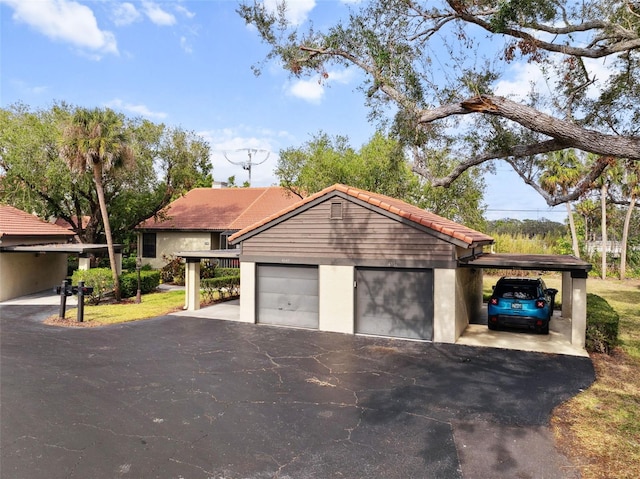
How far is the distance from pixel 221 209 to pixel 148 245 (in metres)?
5.87

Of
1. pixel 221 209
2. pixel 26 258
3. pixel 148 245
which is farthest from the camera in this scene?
pixel 221 209

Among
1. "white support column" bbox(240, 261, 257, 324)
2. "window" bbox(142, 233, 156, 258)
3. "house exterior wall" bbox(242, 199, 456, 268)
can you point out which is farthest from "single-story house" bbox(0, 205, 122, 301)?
"house exterior wall" bbox(242, 199, 456, 268)

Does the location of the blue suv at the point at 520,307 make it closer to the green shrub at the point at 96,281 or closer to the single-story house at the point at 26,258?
the green shrub at the point at 96,281

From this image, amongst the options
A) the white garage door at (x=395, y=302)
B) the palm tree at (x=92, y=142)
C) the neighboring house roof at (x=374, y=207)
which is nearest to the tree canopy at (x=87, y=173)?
the palm tree at (x=92, y=142)

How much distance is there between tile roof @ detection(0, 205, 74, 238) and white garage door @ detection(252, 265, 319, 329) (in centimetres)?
1248

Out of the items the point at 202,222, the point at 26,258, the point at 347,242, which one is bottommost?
the point at 26,258

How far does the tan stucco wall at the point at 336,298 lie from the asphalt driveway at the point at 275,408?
49.7 inches

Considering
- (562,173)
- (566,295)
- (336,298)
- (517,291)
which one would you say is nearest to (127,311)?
(336,298)

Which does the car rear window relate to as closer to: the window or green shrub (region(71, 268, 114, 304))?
green shrub (region(71, 268, 114, 304))

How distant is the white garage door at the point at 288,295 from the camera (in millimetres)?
14180

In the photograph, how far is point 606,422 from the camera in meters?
6.87

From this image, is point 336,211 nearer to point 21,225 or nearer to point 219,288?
point 219,288

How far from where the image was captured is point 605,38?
8797mm

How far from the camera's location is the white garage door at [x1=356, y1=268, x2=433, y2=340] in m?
12.6
